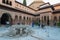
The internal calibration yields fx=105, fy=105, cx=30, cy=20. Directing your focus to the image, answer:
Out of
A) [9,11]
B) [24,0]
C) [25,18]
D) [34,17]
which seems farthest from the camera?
[24,0]

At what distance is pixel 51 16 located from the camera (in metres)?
25.7

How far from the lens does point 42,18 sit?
92.6ft

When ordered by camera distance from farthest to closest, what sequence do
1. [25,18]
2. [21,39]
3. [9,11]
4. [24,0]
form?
[24,0]
[25,18]
[9,11]
[21,39]

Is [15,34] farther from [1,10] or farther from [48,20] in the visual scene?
[48,20]

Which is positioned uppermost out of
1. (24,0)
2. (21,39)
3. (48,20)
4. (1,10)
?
(24,0)

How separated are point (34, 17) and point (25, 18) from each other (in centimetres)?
569

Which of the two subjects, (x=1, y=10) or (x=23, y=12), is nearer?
(x=1, y=10)

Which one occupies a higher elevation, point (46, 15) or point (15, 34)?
point (46, 15)

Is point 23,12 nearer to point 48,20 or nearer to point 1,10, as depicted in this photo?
point 48,20

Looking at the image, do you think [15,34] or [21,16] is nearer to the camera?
[15,34]

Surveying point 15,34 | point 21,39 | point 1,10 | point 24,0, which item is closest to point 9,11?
point 1,10

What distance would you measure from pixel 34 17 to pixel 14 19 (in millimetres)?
11159

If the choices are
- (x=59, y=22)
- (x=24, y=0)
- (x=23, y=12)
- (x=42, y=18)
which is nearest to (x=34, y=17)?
(x=42, y=18)

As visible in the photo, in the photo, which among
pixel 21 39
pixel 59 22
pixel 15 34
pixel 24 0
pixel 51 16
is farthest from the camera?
pixel 24 0
